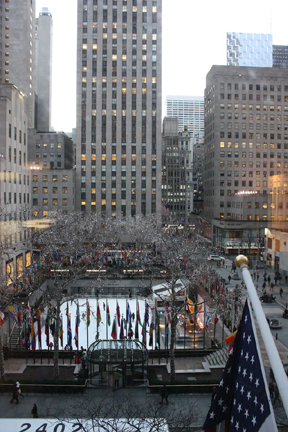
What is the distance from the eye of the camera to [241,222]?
89688 mm

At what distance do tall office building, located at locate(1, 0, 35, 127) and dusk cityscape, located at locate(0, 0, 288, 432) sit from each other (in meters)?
0.44

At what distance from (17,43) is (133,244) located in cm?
8272

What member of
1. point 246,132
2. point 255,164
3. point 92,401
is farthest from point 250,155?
point 92,401

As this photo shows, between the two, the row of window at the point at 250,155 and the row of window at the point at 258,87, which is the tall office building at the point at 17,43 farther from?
the row of window at the point at 250,155

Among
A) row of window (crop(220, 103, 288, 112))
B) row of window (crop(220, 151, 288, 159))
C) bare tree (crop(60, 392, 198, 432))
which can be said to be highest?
row of window (crop(220, 103, 288, 112))

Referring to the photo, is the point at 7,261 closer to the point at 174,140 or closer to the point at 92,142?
the point at 92,142

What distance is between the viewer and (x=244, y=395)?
7.07 meters

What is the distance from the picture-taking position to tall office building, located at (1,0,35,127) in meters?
129

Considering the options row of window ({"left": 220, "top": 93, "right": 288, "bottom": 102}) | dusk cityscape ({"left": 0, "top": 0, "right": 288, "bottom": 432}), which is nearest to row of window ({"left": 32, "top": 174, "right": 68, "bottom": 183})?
dusk cityscape ({"left": 0, "top": 0, "right": 288, "bottom": 432})

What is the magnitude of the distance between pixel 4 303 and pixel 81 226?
41.8m

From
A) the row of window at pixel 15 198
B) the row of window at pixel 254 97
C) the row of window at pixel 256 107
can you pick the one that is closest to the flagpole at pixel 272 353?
the row of window at pixel 15 198

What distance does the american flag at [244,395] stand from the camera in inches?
258

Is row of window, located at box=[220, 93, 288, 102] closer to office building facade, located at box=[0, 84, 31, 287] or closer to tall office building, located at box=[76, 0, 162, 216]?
tall office building, located at box=[76, 0, 162, 216]

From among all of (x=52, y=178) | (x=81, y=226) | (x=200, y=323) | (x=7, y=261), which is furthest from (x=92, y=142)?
(x=200, y=323)
